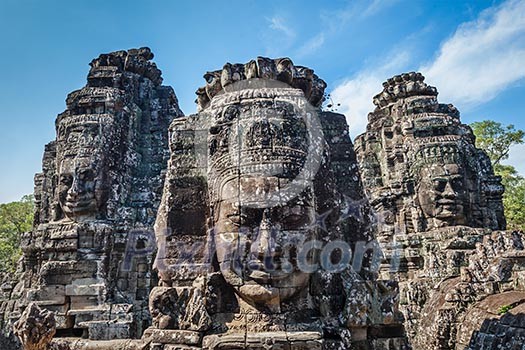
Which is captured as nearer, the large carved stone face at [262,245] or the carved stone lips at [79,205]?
the large carved stone face at [262,245]

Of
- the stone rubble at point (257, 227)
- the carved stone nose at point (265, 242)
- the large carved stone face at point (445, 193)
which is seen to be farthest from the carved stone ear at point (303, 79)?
the large carved stone face at point (445, 193)

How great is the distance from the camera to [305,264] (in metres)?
4.00

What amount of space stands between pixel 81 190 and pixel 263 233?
6.27 metres

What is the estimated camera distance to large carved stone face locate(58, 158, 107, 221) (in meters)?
8.92

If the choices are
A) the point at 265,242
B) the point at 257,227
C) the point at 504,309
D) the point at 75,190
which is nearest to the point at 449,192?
the point at 504,309

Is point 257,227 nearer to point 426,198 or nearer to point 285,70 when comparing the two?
point 285,70

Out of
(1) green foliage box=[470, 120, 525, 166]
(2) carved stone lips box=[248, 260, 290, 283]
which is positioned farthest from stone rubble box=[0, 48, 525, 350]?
(1) green foliage box=[470, 120, 525, 166]

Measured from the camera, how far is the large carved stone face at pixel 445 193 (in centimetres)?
1035

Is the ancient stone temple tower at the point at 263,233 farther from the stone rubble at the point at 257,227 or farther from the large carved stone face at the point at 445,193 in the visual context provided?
the large carved stone face at the point at 445,193

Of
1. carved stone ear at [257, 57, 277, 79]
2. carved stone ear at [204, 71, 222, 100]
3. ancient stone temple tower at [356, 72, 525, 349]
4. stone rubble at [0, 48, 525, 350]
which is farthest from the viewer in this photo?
ancient stone temple tower at [356, 72, 525, 349]

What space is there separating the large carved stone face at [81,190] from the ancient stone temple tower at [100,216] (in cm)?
2

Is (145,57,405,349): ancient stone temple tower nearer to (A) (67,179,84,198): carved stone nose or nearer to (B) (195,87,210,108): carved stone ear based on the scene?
(B) (195,87,210,108): carved stone ear

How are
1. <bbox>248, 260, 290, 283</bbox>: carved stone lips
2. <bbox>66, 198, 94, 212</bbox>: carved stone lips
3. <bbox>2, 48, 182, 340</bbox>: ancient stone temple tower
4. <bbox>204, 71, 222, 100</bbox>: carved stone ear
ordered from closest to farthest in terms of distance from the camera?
<bbox>248, 260, 290, 283</bbox>: carved stone lips < <bbox>204, 71, 222, 100</bbox>: carved stone ear < <bbox>2, 48, 182, 340</bbox>: ancient stone temple tower < <bbox>66, 198, 94, 212</bbox>: carved stone lips

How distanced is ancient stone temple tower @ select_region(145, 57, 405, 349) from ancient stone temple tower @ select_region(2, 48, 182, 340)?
3.68 m
